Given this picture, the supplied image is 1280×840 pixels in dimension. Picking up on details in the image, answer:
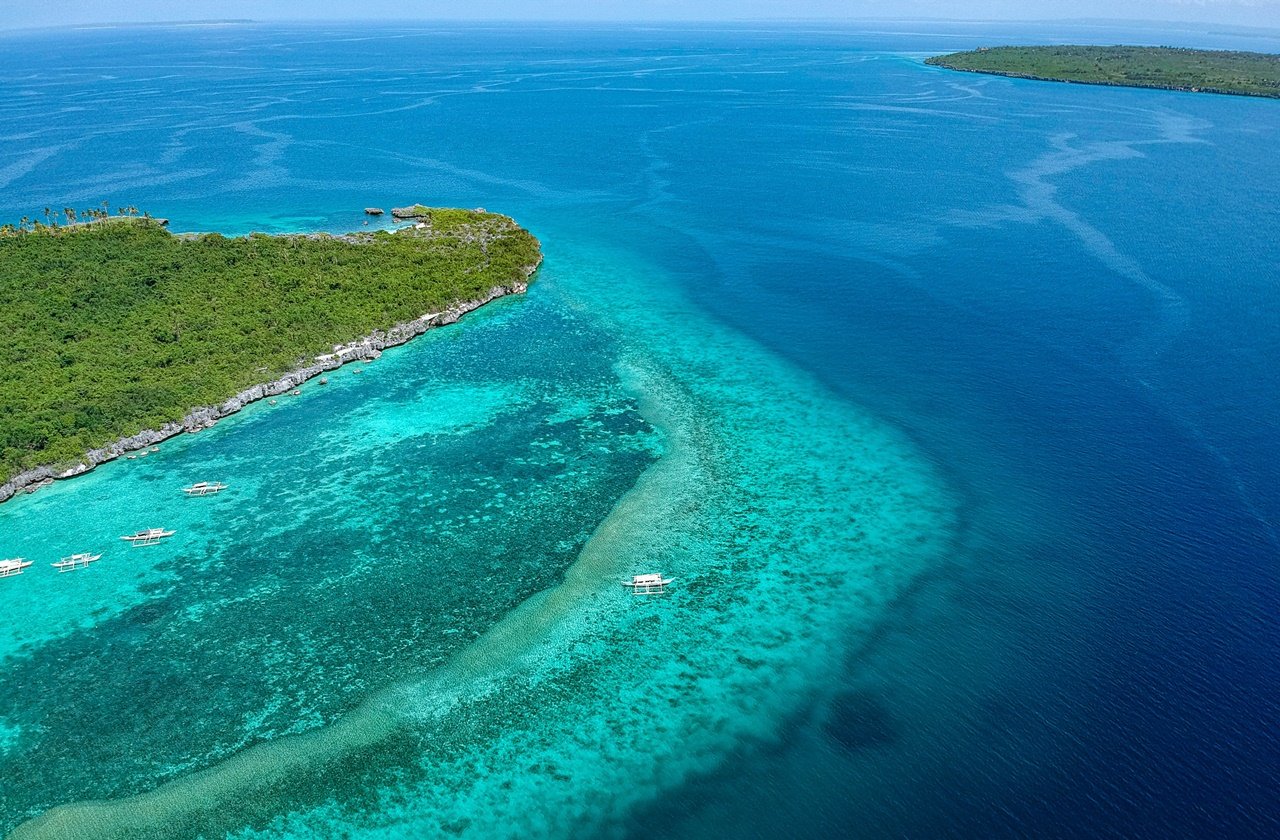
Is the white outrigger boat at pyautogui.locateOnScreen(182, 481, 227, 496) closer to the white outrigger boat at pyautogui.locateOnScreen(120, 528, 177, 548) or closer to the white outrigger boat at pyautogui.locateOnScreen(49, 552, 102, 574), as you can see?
the white outrigger boat at pyautogui.locateOnScreen(120, 528, 177, 548)

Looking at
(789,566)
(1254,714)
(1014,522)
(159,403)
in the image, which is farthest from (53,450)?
(1254,714)

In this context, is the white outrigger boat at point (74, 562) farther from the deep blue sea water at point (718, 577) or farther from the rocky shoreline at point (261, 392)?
the rocky shoreline at point (261, 392)

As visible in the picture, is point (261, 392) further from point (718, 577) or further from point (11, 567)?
point (718, 577)

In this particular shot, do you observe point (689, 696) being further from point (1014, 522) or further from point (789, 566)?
point (1014, 522)

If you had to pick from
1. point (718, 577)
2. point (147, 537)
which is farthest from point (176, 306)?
point (718, 577)

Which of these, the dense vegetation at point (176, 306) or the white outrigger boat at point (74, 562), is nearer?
the white outrigger boat at point (74, 562)

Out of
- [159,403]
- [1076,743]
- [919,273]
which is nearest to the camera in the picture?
[1076,743]

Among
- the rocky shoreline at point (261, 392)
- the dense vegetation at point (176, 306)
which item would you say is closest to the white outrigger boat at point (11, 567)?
the rocky shoreline at point (261, 392)
